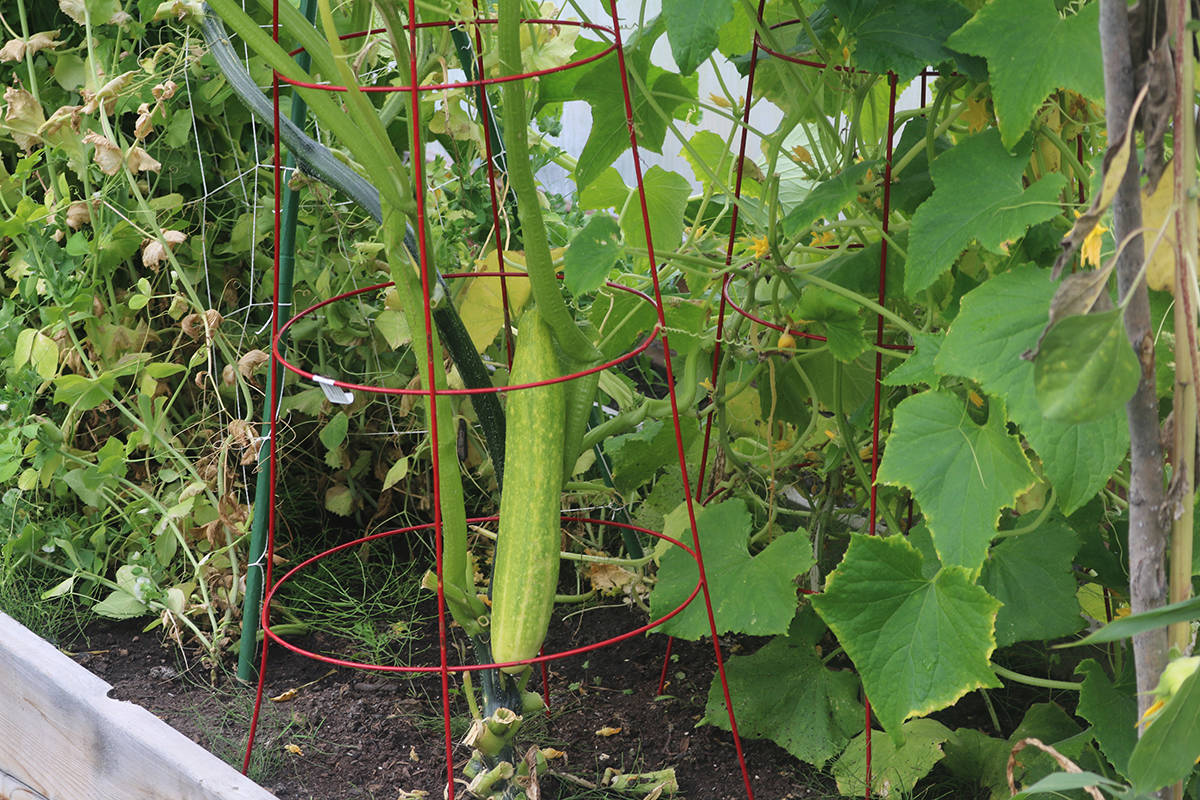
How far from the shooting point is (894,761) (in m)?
1.51

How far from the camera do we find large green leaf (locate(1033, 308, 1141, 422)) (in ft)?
1.89

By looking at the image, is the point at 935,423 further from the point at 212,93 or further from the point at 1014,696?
the point at 212,93

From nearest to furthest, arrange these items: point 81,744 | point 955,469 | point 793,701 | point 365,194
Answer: point 955,469
point 365,194
point 793,701
point 81,744

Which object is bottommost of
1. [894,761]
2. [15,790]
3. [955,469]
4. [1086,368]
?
[15,790]

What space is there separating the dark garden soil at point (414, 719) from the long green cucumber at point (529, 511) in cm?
33

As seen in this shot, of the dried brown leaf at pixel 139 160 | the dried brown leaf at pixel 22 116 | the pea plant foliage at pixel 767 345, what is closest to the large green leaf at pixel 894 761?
the pea plant foliage at pixel 767 345

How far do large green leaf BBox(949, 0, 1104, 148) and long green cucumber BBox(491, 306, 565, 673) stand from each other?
57 centimetres

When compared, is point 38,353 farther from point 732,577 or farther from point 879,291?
point 879,291

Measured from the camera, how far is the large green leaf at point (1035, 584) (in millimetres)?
1382

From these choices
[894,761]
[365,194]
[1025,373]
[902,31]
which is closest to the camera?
[1025,373]

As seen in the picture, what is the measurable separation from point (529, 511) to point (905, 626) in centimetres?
45

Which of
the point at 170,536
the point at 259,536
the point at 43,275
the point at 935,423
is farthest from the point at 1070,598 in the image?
the point at 43,275

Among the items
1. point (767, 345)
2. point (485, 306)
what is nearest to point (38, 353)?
point (485, 306)

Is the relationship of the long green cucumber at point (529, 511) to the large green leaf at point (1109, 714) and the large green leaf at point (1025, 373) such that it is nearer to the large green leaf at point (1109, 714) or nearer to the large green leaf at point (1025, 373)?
the large green leaf at point (1025, 373)
